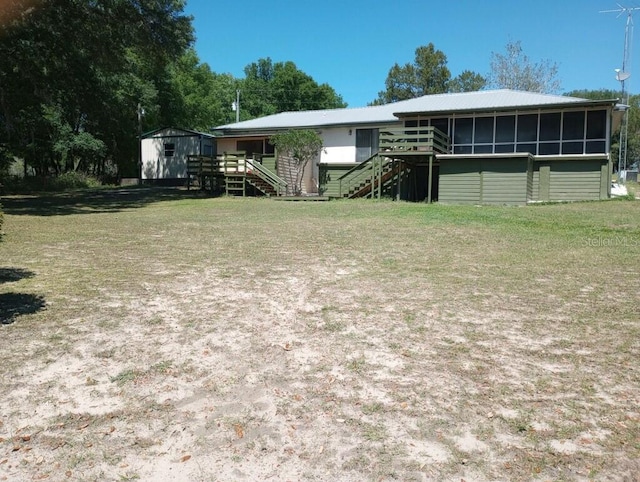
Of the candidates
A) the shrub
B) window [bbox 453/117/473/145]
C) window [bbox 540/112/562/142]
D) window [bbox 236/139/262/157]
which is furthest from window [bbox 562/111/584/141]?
the shrub

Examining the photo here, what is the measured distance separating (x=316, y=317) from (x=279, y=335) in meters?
0.64

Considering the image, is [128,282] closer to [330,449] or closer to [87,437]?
[87,437]

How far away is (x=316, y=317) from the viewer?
5.13 metres

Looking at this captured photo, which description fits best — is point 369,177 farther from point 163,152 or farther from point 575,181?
point 163,152

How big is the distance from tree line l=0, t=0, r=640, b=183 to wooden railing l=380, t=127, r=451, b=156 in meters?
8.74

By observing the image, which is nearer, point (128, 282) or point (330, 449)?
point (330, 449)

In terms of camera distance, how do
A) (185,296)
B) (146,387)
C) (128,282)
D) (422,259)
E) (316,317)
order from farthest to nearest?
(422,259)
(128,282)
(185,296)
(316,317)
(146,387)

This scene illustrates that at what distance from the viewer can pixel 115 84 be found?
33.5 meters

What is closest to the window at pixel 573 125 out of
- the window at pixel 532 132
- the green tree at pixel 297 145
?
the window at pixel 532 132

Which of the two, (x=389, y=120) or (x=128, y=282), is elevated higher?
(x=389, y=120)

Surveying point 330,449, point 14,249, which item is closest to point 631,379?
point 330,449

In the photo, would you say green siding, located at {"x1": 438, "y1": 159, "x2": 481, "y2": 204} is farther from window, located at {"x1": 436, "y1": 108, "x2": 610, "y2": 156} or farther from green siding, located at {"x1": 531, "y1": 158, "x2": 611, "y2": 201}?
green siding, located at {"x1": 531, "y1": 158, "x2": 611, "y2": 201}

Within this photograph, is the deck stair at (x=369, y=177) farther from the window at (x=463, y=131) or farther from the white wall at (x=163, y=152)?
the white wall at (x=163, y=152)

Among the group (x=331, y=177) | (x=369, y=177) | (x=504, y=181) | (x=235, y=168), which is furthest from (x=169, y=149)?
(x=504, y=181)
